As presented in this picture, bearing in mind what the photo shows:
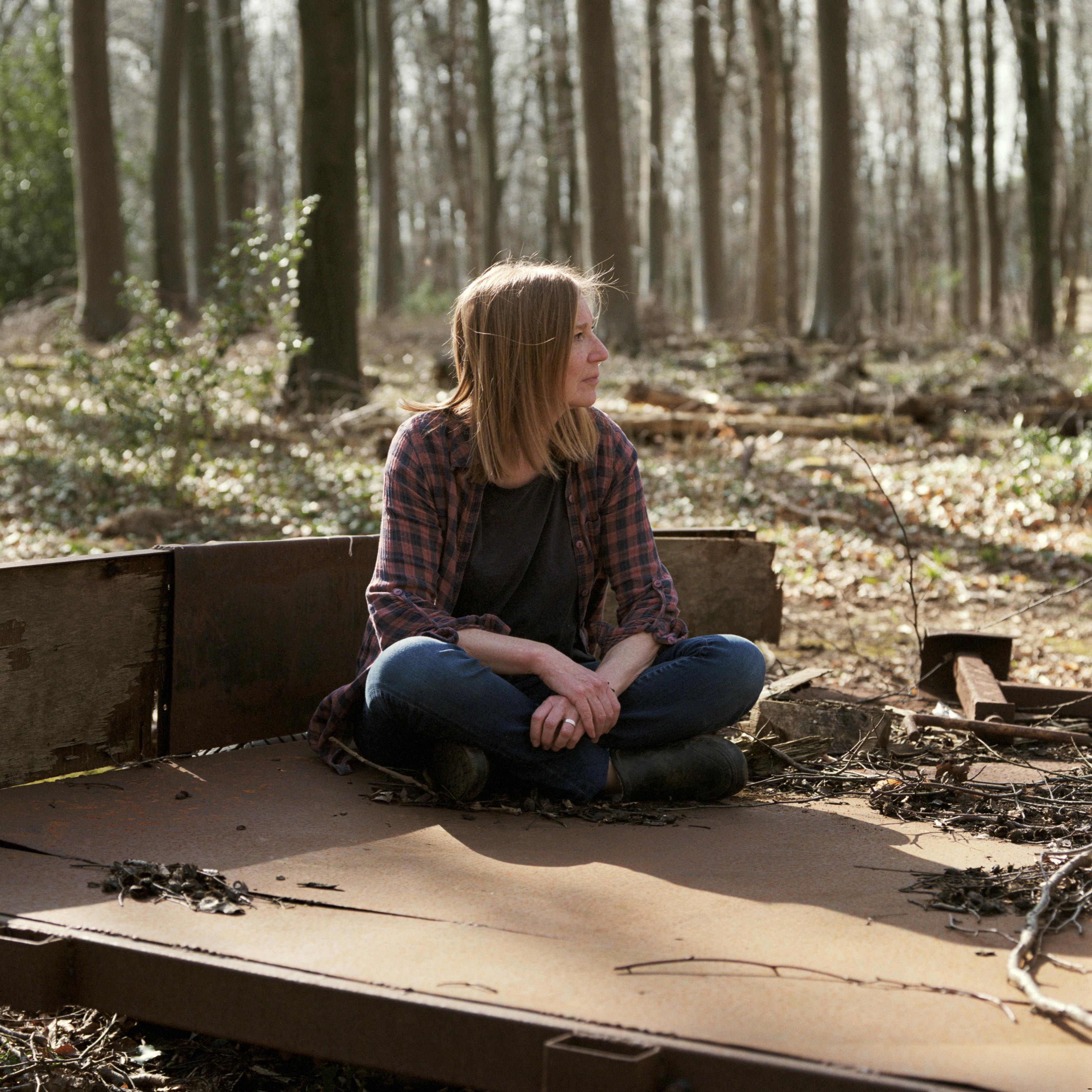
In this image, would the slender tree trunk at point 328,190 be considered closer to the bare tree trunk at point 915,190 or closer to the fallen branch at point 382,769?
the fallen branch at point 382,769

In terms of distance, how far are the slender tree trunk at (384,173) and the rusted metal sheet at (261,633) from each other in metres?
18.4

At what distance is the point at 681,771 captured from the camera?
2.93m

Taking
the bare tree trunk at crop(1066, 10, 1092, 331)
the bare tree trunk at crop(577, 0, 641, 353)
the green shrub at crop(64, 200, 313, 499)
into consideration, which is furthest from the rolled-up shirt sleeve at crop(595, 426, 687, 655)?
the bare tree trunk at crop(1066, 10, 1092, 331)

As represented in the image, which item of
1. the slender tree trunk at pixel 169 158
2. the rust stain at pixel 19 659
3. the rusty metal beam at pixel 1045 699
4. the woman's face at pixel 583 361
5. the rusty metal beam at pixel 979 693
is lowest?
the rusty metal beam at pixel 1045 699

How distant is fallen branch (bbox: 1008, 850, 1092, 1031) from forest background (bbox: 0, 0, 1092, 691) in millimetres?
2739

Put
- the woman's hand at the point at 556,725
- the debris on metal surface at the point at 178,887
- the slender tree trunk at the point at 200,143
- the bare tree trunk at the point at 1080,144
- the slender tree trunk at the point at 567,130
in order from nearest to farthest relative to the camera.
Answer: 1. the debris on metal surface at the point at 178,887
2. the woman's hand at the point at 556,725
3. the slender tree trunk at the point at 200,143
4. the slender tree trunk at the point at 567,130
5. the bare tree trunk at the point at 1080,144

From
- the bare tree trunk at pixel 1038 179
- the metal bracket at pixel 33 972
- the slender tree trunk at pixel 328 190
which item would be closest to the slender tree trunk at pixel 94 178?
the slender tree trunk at pixel 328 190

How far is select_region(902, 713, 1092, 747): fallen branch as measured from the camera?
3.43 metres

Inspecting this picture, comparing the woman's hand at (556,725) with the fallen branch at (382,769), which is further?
the fallen branch at (382,769)

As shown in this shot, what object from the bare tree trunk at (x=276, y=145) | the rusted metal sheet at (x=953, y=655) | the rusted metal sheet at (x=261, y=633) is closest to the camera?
the rusted metal sheet at (x=261, y=633)

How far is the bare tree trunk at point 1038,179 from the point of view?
14266mm

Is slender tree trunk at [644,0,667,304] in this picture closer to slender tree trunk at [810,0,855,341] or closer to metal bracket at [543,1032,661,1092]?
slender tree trunk at [810,0,855,341]

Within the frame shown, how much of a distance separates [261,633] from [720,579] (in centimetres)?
178

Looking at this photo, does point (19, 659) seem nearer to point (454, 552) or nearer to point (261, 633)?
point (261, 633)
